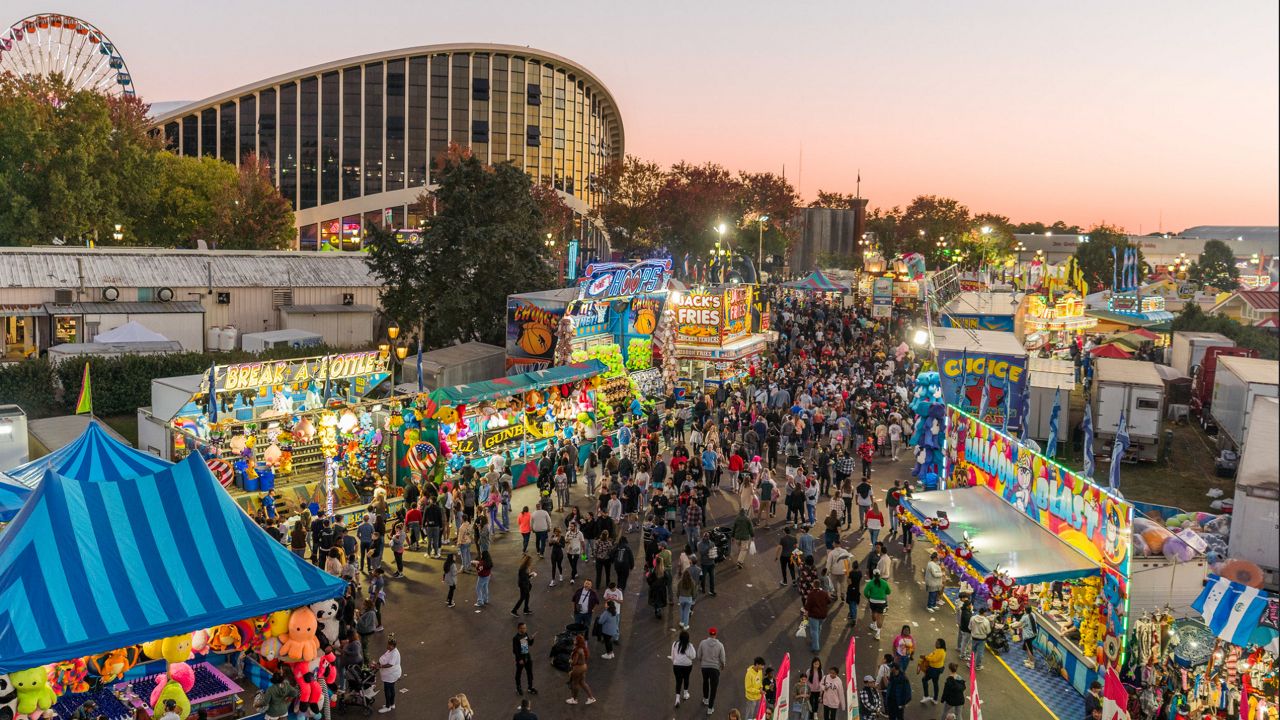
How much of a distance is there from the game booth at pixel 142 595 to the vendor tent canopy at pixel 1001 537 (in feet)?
30.5

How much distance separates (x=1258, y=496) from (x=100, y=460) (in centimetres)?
1823

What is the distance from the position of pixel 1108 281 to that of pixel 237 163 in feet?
227

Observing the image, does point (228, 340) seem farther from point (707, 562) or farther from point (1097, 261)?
point (1097, 261)

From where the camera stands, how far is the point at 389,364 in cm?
2131

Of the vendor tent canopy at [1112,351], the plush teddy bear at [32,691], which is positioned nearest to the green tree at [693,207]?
the vendor tent canopy at [1112,351]

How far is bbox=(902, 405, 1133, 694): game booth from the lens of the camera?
1243 cm

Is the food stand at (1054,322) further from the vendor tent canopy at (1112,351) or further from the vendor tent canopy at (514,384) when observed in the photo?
the vendor tent canopy at (514,384)

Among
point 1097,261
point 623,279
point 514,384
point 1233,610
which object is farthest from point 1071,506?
point 1097,261

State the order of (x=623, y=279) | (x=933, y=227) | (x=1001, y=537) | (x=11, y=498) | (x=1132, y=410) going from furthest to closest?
(x=933, y=227), (x=623, y=279), (x=1132, y=410), (x=1001, y=537), (x=11, y=498)

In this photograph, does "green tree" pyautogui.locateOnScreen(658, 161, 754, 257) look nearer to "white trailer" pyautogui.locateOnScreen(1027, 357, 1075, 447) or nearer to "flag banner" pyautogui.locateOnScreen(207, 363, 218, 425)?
"white trailer" pyautogui.locateOnScreen(1027, 357, 1075, 447)

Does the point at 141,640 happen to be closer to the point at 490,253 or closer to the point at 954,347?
the point at 954,347

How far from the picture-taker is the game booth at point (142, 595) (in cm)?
893

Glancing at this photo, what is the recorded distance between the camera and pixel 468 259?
1248 inches

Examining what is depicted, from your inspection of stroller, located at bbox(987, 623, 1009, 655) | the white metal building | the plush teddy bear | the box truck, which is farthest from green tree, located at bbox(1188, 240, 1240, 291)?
the plush teddy bear
